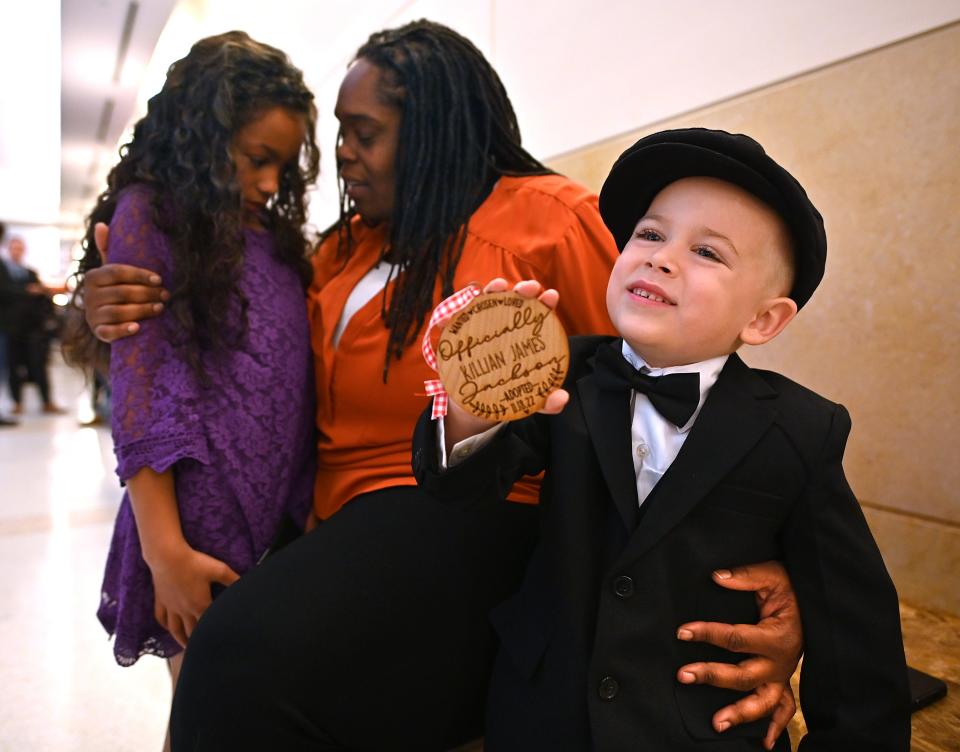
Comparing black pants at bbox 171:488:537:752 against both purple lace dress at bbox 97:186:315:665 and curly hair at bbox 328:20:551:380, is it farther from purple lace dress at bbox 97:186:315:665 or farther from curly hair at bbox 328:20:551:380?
curly hair at bbox 328:20:551:380

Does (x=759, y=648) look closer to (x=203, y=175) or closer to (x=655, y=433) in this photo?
(x=655, y=433)

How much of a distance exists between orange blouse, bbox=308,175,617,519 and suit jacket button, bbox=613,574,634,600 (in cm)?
30

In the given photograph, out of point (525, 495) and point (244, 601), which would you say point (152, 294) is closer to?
point (244, 601)

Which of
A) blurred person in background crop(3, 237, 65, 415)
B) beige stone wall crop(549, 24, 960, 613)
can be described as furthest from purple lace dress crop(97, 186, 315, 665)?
blurred person in background crop(3, 237, 65, 415)

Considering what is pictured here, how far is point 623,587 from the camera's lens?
0.70m

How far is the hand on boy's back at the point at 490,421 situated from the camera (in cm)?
66

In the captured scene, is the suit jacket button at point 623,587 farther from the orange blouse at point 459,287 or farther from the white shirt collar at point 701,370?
the orange blouse at point 459,287

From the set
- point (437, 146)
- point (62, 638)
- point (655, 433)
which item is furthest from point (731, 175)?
point (62, 638)

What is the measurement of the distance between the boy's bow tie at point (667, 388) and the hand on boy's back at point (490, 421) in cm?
8

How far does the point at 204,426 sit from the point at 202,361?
0.11m

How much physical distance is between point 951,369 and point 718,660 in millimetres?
701

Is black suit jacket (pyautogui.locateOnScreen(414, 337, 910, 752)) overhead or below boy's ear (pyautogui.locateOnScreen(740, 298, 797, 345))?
below

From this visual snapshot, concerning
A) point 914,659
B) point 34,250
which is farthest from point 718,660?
point 34,250

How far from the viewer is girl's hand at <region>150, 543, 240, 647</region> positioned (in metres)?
1.06
